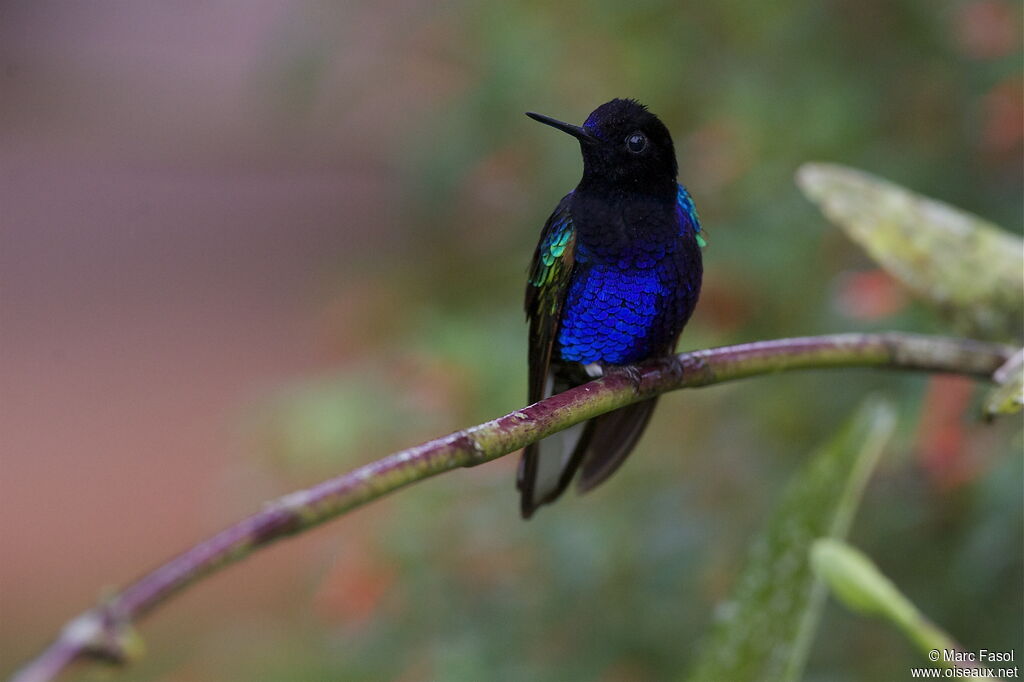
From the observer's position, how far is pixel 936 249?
1055 millimetres

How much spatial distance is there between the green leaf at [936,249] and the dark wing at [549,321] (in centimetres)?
23

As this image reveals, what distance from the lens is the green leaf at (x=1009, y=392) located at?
0.75 m

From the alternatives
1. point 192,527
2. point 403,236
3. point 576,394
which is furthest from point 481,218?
point 192,527

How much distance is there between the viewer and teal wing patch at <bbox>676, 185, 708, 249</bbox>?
116 centimetres

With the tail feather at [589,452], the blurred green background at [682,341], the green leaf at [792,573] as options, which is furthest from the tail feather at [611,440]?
the blurred green background at [682,341]

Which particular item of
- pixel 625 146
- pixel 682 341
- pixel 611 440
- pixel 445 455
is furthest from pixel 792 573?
pixel 682 341

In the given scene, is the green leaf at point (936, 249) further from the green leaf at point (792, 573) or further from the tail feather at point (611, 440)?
the tail feather at point (611, 440)

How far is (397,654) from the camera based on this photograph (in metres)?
1.80

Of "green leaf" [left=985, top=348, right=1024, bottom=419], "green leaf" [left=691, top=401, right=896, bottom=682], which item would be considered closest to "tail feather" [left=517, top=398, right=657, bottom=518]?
"green leaf" [left=691, top=401, right=896, bottom=682]

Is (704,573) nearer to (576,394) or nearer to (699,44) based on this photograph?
(699,44)

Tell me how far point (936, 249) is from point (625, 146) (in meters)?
0.30

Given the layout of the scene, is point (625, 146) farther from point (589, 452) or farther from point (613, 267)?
point (589, 452)

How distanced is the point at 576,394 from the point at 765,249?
3.96 ft

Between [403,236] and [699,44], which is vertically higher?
[699,44]
